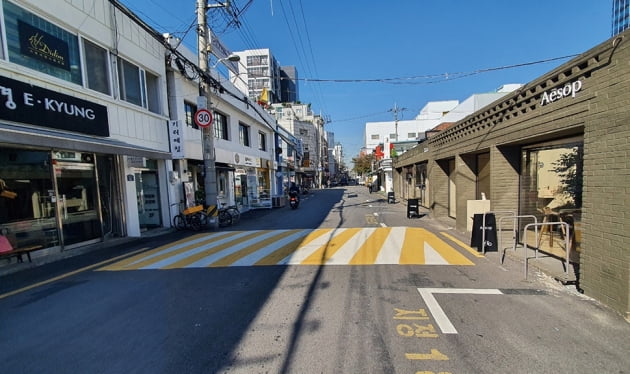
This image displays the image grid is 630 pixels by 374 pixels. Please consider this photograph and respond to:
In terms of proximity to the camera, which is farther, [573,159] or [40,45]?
[40,45]

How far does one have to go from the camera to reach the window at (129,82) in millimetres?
9227

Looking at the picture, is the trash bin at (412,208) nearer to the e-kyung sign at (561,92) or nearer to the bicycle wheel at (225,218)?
the e-kyung sign at (561,92)

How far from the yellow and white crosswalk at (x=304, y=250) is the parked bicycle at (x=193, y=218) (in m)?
1.50

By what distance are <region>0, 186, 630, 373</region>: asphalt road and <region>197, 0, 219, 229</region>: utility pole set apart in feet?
18.6

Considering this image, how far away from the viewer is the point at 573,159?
5.36 m

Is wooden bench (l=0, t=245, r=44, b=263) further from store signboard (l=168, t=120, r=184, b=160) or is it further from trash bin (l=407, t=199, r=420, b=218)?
trash bin (l=407, t=199, r=420, b=218)

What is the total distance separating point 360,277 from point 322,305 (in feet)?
4.20

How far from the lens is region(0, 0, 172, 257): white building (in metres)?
6.26

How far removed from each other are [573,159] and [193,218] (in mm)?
11607

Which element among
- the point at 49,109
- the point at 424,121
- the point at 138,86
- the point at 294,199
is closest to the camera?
the point at 49,109

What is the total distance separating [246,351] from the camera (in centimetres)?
280

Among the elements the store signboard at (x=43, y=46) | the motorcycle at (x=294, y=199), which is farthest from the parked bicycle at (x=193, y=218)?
the motorcycle at (x=294, y=199)

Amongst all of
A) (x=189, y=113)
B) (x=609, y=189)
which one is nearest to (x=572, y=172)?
(x=609, y=189)

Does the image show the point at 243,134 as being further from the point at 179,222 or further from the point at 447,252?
the point at 447,252
